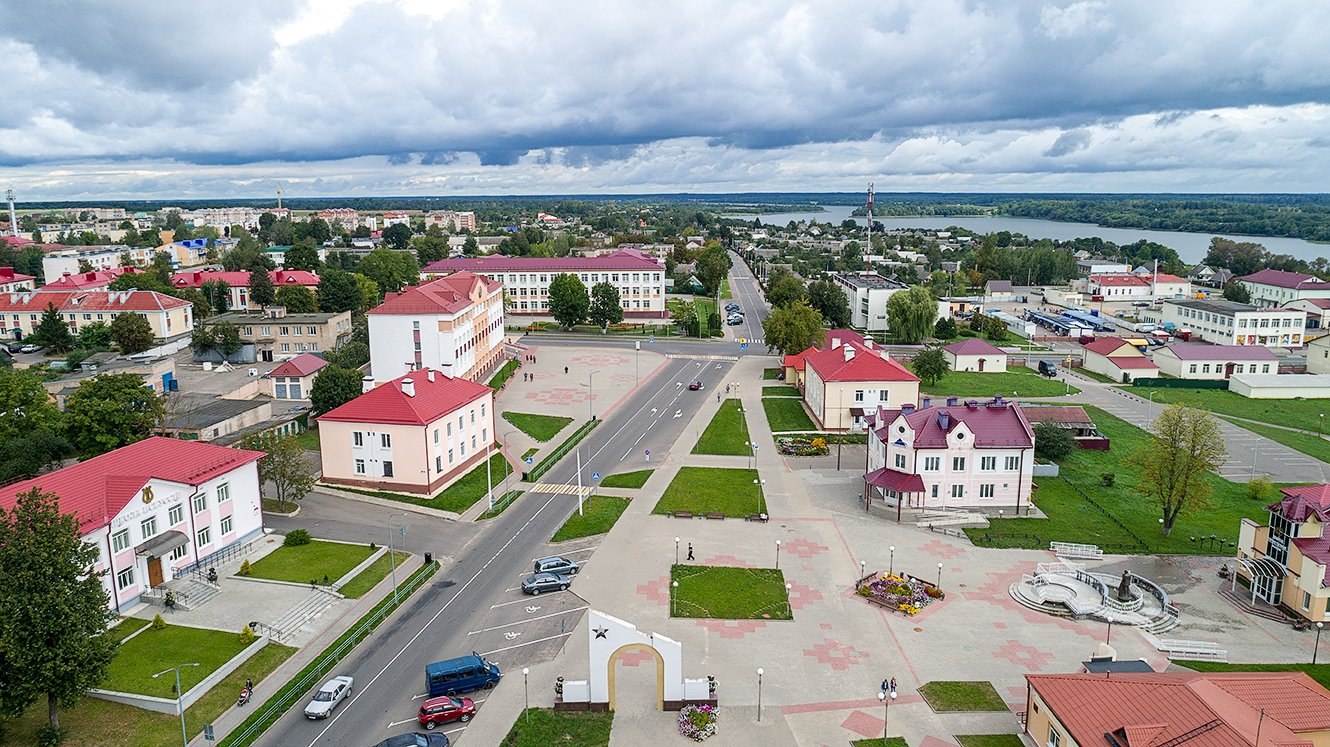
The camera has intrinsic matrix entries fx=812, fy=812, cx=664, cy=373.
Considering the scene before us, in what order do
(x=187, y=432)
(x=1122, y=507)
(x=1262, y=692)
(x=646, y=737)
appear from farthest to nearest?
(x=187, y=432), (x=1122, y=507), (x=646, y=737), (x=1262, y=692)

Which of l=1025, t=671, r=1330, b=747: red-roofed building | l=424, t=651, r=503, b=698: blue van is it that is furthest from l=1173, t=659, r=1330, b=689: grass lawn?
l=424, t=651, r=503, b=698: blue van

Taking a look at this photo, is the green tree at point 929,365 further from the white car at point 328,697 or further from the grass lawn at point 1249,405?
the white car at point 328,697

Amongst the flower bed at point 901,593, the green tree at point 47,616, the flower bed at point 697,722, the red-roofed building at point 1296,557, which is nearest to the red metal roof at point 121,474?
the green tree at point 47,616

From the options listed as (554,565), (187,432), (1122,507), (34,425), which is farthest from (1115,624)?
(34,425)

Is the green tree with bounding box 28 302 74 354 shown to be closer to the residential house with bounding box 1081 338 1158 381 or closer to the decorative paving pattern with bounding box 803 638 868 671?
the decorative paving pattern with bounding box 803 638 868 671

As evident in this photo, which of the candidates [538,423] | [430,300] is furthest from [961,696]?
[430,300]

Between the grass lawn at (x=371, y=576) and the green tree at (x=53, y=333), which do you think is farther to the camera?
the green tree at (x=53, y=333)

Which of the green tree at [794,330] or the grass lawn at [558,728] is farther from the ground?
the green tree at [794,330]

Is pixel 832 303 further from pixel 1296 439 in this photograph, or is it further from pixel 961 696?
pixel 961 696

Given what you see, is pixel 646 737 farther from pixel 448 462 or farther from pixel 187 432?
pixel 187 432
